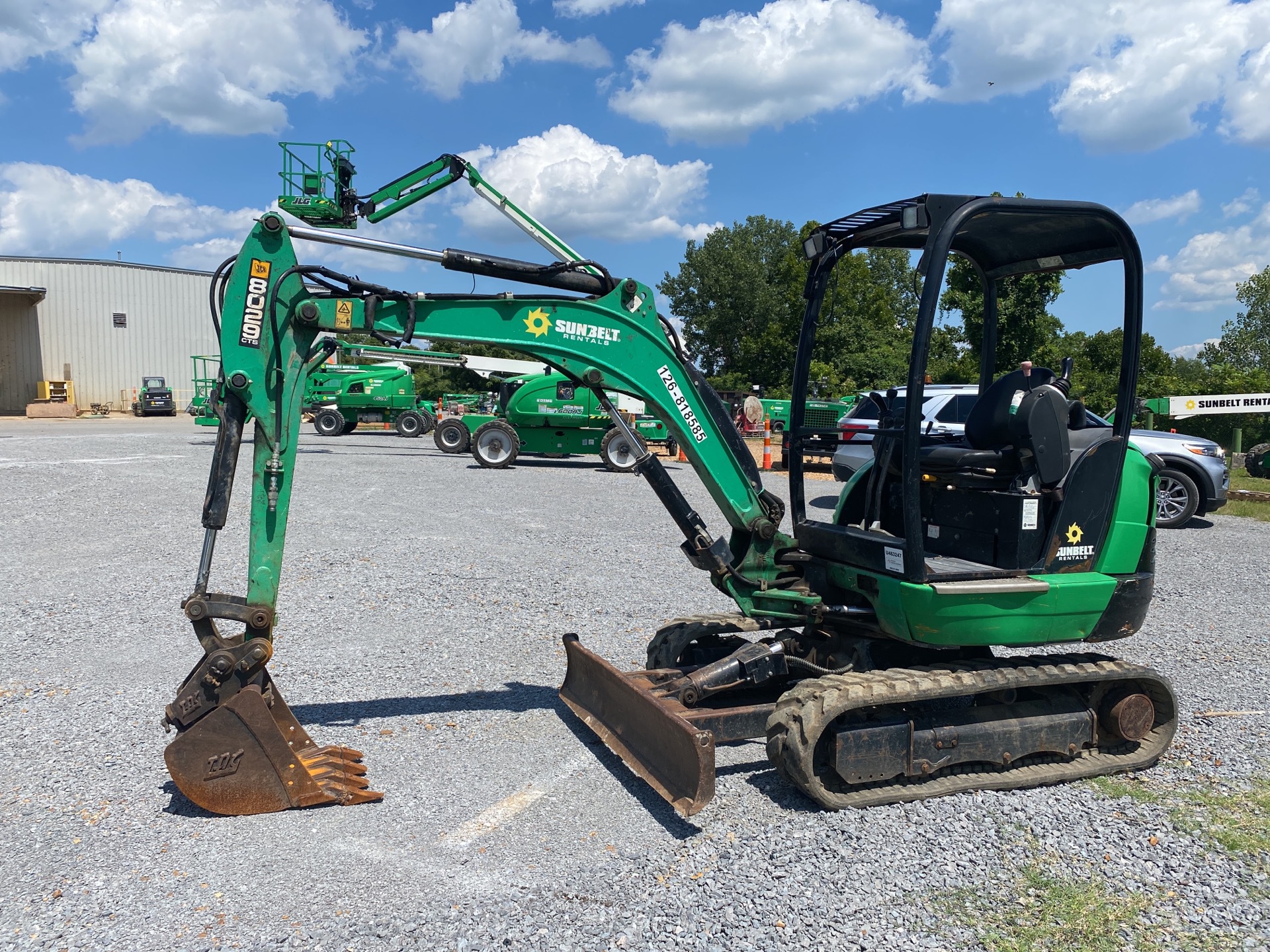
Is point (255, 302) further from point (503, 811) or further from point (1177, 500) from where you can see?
point (1177, 500)

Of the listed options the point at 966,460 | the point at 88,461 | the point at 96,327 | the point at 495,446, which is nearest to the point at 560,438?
the point at 495,446

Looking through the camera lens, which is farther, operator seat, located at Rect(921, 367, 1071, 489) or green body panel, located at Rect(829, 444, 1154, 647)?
operator seat, located at Rect(921, 367, 1071, 489)

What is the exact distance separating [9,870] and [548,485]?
44.6 feet

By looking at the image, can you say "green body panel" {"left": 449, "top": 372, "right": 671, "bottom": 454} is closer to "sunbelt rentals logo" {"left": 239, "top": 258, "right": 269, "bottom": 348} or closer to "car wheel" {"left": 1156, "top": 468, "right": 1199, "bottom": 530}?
"car wheel" {"left": 1156, "top": 468, "right": 1199, "bottom": 530}

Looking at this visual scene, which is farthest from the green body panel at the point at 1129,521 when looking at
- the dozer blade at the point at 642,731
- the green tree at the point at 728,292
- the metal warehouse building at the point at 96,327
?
the green tree at the point at 728,292

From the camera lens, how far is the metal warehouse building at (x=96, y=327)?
44656 millimetres

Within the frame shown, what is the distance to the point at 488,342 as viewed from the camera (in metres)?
4.93

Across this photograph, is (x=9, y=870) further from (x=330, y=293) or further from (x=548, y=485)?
(x=548, y=485)

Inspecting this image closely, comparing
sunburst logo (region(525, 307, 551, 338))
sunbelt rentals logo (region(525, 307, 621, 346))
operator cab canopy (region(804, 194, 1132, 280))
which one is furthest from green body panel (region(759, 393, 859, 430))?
sunburst logo (region(525, 307, 551, 338))

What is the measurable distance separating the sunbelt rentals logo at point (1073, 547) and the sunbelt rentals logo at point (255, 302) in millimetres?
4143

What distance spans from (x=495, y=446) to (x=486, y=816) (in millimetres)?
16660

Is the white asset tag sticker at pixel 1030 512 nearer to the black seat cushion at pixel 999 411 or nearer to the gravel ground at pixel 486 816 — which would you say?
the black seat cushion at pixel 999 411

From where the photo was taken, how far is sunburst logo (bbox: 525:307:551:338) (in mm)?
4961

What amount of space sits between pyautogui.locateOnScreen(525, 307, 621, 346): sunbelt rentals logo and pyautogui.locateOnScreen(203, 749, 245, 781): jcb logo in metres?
2.46
